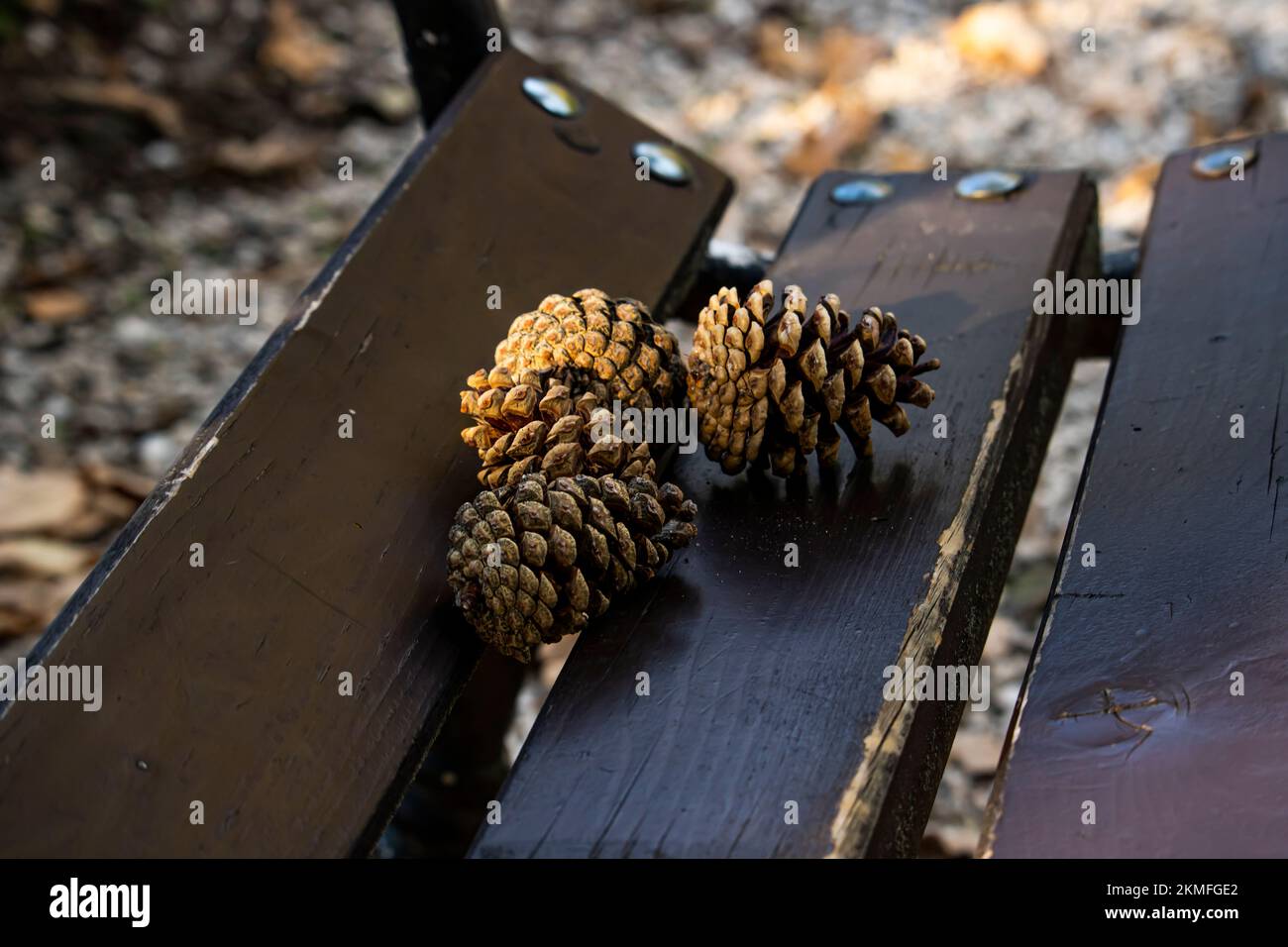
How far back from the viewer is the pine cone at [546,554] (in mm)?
1070

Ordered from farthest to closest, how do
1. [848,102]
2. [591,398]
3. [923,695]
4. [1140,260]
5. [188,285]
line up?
[848,102] → [188,285] → [1140,260] → [591,398] → [923,695]

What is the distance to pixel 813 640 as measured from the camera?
1.06 m

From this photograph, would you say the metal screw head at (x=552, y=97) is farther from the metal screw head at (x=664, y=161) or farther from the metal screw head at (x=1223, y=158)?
the metal screw head at (x=1223, y=158)

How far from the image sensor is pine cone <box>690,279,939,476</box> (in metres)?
1.17

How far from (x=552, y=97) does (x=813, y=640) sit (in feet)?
2.89

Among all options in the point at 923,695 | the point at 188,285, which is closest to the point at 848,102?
the point at 188,285

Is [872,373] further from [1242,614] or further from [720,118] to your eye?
[720,118]

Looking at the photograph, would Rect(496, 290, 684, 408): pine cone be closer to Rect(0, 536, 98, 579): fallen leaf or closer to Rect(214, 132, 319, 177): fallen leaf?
Rect(0, 536, 98, 579): fallen leaf

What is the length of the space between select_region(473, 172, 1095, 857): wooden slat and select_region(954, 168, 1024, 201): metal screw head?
6.3 inches

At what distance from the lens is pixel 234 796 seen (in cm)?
98

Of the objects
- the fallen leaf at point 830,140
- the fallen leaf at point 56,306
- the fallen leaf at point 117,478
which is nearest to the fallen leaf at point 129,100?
the fallen leaf at point 56,306

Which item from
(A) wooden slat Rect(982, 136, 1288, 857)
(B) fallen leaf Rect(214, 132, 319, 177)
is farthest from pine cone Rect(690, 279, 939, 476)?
(B) fallen leaf Rect(214, 132, 319, 177)

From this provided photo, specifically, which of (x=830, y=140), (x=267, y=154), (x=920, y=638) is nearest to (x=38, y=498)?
(x=267, y=154)
